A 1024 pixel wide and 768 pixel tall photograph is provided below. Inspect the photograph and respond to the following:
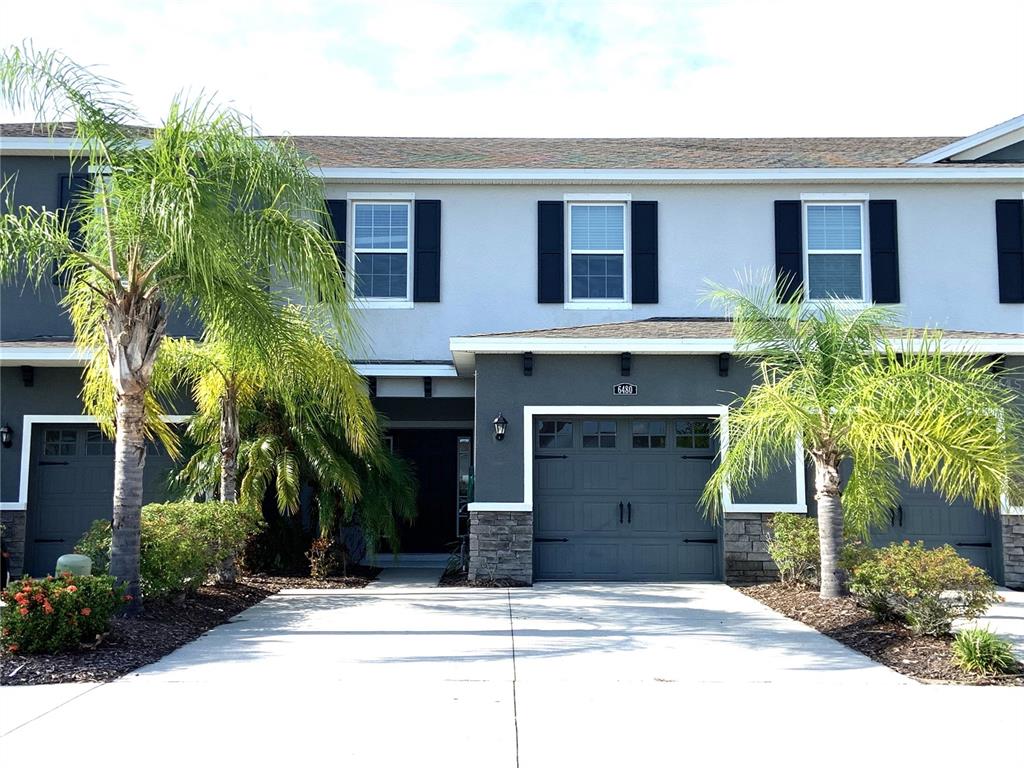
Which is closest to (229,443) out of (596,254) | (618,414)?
(618,414)

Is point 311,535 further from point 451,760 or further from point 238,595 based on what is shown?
point 451,760

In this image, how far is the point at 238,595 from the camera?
1130 cm

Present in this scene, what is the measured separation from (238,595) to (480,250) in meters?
6.37

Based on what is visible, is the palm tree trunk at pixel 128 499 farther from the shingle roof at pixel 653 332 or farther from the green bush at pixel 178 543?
the shingle roof at pixel 653 332

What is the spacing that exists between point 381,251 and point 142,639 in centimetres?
792

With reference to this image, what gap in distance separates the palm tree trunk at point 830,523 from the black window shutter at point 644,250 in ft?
→ 17.0

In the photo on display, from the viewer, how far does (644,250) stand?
48.4ft

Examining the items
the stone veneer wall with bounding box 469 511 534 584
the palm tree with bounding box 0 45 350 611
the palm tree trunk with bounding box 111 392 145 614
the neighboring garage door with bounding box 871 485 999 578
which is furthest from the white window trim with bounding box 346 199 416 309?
the neighboring garage door with bounding box 871 485 999 578

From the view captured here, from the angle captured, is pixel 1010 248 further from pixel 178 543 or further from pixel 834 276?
pixel 178 543

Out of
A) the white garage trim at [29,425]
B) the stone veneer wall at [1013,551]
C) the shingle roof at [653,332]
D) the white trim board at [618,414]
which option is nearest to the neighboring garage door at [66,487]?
the white garage trim at [29,425]

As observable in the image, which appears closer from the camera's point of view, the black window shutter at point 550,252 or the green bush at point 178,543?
the green bush at point 178,543

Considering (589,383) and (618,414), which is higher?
(589,383)

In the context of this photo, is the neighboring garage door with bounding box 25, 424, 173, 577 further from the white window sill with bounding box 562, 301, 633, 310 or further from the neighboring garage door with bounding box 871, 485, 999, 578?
the neighboring garage door with bounding box 871, 485, 999, 578

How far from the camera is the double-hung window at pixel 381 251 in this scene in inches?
585
